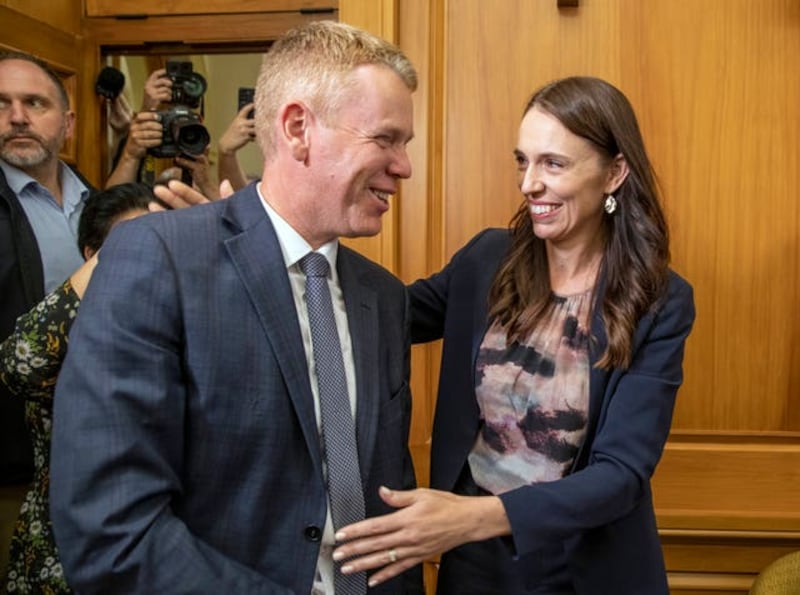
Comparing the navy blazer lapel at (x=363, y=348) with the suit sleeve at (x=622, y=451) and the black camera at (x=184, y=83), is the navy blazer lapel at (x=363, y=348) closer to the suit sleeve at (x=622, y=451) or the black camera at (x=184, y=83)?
the suit sleeve at (x=622, y=451)

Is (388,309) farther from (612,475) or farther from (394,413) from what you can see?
(612,475)

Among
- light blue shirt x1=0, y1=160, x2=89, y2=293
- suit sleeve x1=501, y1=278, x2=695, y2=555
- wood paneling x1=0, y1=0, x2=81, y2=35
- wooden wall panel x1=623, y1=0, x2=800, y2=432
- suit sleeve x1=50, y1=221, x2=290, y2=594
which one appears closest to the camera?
suit sleeve x1=50, y1=221, x2=290, y2=594

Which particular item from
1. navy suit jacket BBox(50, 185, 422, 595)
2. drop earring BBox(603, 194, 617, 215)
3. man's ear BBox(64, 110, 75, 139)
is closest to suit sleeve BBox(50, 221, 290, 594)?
navy suit jacket BBox(50, 185, 422, 595)

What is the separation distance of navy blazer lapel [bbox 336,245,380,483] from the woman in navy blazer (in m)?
0.24

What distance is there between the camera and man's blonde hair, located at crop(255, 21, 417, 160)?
1.10m

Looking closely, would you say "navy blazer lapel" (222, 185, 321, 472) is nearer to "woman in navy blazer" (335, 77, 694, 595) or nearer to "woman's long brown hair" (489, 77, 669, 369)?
"woman in navy blazer" (335, 77, 694, 595)

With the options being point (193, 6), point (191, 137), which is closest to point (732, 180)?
point (191, 137)

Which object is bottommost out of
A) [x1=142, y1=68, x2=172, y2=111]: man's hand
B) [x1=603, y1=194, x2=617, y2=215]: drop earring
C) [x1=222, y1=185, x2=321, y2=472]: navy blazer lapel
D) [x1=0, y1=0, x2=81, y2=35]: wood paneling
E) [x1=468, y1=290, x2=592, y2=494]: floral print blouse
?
[x1=468, y1=290, x2=592, y2=494]: floral print blouse

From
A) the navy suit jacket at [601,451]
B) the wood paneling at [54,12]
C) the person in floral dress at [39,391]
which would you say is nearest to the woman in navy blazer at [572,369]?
the navy suit jacket at [601,451]

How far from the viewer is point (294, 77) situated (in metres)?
1.12

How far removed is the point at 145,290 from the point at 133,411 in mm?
137

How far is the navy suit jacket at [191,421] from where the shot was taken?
3.06 ft

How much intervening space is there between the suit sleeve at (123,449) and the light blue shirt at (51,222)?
107 cm

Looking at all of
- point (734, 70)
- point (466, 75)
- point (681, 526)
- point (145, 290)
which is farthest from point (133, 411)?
point (734, 70)
